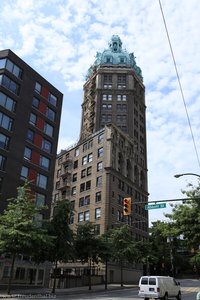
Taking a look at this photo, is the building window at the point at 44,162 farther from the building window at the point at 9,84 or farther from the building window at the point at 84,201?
the building window at the point at 84,201

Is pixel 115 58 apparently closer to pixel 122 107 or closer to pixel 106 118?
pixel 122 107

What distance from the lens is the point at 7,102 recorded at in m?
50.4

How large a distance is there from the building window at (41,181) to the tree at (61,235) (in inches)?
620

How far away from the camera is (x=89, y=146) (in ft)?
278

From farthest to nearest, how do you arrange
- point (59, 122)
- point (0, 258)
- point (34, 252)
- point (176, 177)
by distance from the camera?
1. point (59, 122)
2. point (0, 258)
3. point (34, 252)
4. point (176, 177)

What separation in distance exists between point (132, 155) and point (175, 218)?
197ft

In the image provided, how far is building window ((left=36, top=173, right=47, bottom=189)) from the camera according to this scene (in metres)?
52.8

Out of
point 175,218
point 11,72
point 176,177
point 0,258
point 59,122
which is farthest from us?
point 59,122

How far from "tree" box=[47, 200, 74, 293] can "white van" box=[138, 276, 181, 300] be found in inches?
402

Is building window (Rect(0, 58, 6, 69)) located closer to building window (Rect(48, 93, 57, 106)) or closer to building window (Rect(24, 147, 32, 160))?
building window (Rect(48, 93, 57, 106))

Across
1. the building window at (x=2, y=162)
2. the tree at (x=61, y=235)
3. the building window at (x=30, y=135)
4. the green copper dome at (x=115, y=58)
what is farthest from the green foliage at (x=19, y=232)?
the green copper dome at (x=115, y=58)

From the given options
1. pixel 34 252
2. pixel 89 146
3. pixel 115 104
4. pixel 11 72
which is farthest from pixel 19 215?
pixel 115 104

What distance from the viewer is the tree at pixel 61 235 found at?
35.9 meters

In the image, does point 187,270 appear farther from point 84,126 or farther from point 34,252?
point 34,252
